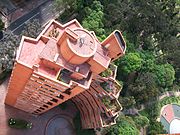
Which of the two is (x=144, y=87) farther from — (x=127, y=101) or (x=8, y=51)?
(x=8, y=51)

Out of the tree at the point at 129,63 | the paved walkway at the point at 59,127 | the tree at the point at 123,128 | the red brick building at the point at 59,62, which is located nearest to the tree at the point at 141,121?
the tree at the point at 123,128

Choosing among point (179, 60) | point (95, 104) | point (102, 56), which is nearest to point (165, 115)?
point (179, 60)

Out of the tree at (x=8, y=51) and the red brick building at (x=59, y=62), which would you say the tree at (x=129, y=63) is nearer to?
the red brick building at (x=59, y=62)

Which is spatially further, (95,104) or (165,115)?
(165,115)

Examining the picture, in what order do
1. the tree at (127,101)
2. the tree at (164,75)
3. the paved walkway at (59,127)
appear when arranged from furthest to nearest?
the tree at (164,75) < the tree at (127,101) < the paved walkway at (59,127)

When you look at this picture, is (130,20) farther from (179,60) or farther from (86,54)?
(86,54)

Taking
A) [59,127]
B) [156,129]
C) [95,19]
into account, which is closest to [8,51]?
[59,127]

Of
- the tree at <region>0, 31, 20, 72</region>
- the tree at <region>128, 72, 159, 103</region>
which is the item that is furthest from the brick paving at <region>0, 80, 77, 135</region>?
the tree at <region>128, 72, 159, 103</region>

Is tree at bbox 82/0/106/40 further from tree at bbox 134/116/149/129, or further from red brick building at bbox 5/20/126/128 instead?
tree at bbox 134/116/149/129
